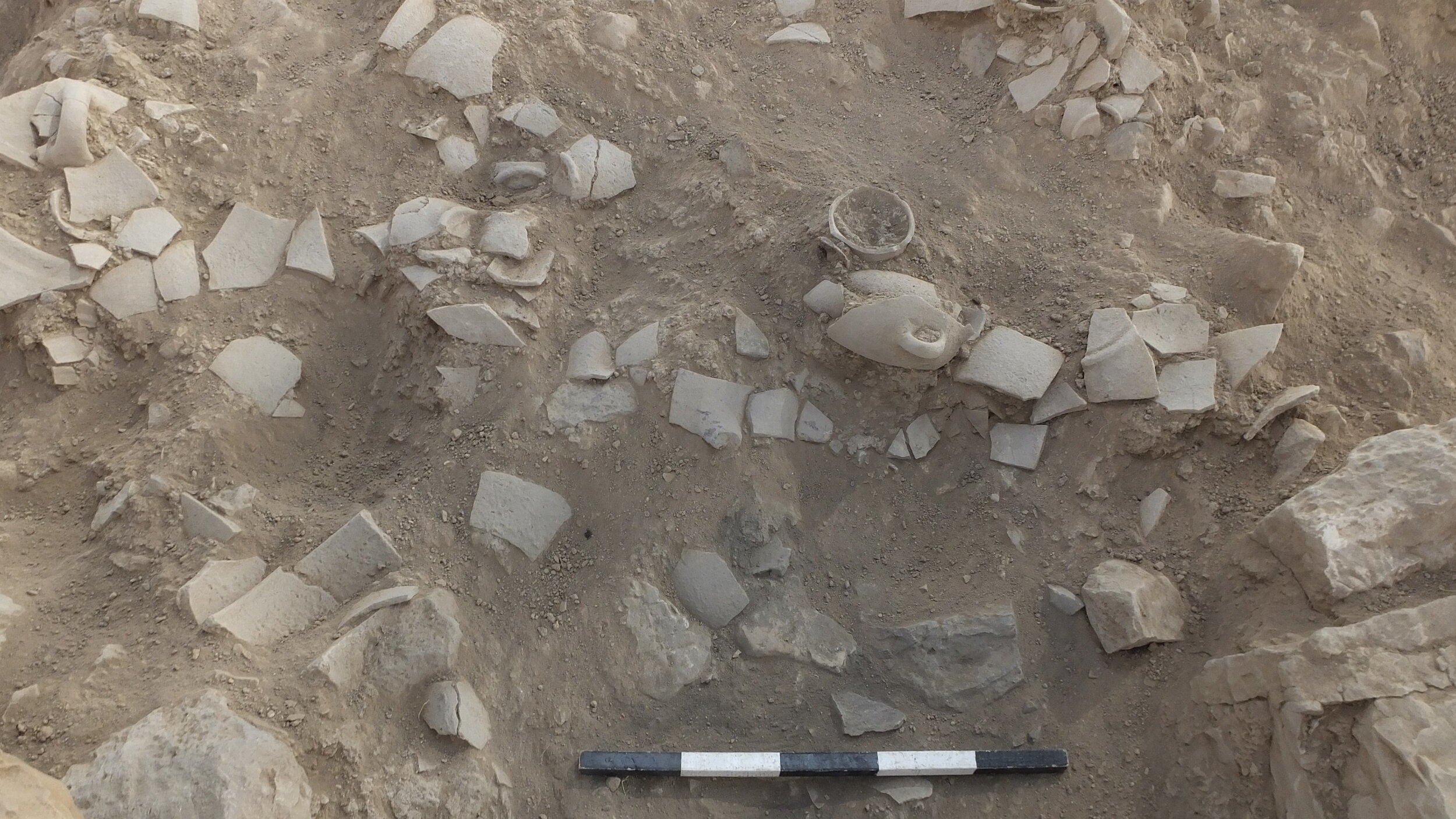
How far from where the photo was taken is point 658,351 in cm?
301

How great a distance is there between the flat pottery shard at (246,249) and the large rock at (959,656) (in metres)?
2.43

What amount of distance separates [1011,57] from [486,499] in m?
2.62

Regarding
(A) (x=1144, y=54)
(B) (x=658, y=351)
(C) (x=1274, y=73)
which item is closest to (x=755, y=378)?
(B) (x=658, y=351)

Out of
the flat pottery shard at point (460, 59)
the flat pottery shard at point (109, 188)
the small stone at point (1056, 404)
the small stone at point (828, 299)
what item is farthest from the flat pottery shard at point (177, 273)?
the small stone at point (1056, 404)

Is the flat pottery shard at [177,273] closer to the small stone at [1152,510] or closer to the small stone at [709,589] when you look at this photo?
the small stone at [709,589]

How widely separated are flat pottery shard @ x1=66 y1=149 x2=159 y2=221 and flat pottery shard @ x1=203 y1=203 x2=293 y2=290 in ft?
0.95

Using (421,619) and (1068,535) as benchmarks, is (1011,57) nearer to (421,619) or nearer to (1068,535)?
(1068,535)

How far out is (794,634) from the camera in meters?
2.76

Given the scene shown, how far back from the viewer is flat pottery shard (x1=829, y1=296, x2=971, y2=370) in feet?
9.43

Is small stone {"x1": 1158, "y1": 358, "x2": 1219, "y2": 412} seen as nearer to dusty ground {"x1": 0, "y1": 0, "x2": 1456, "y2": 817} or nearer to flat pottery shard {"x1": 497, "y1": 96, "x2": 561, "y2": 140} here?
dusty ground {"x1": 0, "y1": 0, "x2": 1456, "y2": 817}

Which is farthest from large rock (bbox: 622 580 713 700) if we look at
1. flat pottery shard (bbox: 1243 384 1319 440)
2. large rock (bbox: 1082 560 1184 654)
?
flat pottery shard (bbox: 1243 384 1319 440)

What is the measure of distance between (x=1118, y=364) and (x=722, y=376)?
120cm

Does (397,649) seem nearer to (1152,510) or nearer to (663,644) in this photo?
(663,644)

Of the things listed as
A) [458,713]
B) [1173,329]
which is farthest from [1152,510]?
[458,713]
